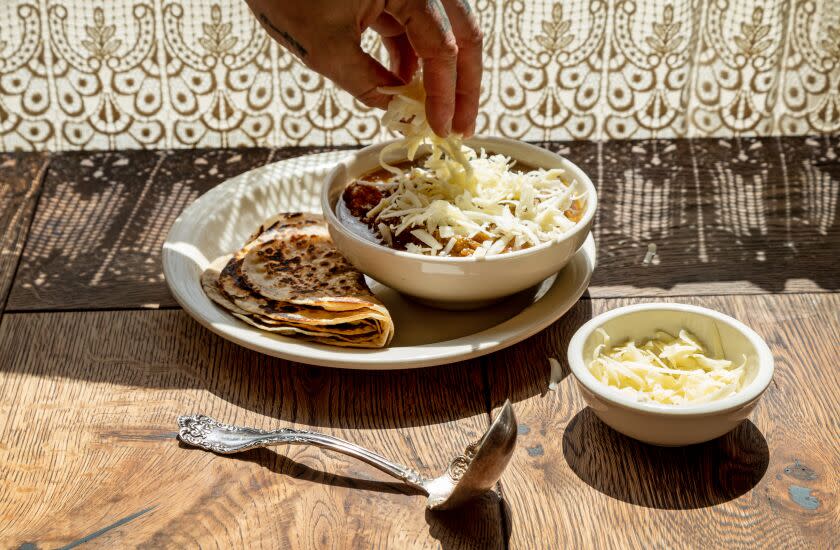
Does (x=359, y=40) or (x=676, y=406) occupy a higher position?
(x=359, y=40)

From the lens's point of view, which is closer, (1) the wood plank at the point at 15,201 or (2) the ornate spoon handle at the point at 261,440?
(2) the ornate spoon handle at the point at 261,440

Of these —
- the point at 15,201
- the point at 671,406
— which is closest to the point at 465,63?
the point at 671,406

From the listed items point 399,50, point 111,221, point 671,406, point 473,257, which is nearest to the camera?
point 671,406

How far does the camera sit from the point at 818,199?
211cm

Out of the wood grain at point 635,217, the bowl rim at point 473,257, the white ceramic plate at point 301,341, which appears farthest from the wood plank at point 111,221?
the bowl rim at point 473,257

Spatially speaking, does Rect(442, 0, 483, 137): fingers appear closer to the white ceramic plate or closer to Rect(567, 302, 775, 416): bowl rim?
the white ceramic plate

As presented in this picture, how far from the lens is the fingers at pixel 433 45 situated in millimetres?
1520

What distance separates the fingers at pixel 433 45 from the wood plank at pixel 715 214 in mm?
488

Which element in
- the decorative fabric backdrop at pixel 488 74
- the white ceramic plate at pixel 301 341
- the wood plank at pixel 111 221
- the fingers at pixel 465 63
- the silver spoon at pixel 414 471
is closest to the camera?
the silver spoon at pixel 414 471

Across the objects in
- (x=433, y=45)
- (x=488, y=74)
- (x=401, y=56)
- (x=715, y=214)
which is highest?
(x=433, y=45)

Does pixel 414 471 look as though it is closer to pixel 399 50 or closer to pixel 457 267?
pixel 457 267

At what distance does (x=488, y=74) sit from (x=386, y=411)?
152 cm

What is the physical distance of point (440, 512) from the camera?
1241 mm

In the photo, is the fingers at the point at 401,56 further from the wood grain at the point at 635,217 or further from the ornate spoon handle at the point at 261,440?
the ornate spoon handle at the point at 261,440
